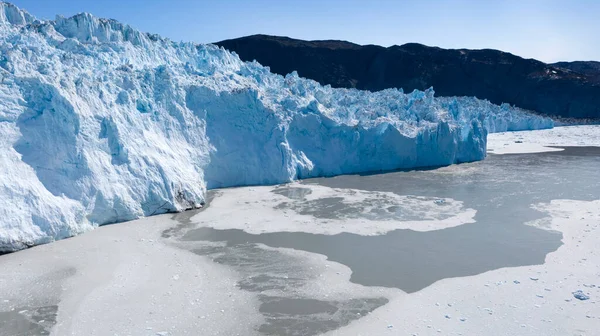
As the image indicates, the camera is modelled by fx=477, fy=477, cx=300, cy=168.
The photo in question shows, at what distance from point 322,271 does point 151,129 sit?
548 centimetres

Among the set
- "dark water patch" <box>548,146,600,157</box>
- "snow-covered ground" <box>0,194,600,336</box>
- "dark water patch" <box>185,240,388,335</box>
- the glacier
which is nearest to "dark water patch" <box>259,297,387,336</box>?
"dark water patch" <box>185,240,388,335</box>

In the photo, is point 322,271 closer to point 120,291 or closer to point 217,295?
point 217,295

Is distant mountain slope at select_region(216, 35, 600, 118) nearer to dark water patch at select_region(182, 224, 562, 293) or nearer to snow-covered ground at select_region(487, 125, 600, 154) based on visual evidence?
snow-covered ground at select_region(487, 125, 600, 154)

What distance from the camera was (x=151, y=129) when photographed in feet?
32.9

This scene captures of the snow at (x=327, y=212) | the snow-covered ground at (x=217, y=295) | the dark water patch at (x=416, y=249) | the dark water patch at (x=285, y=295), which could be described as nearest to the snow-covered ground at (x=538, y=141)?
the snow at (x=327, y=212)

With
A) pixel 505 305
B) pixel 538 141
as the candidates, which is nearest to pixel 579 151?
pixel 538 141

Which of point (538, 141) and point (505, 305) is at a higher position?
point (538, 141)

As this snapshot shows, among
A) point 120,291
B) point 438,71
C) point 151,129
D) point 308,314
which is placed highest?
point 438,71

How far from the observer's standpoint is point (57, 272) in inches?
244

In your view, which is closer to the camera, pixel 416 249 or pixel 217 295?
pixel 217 295

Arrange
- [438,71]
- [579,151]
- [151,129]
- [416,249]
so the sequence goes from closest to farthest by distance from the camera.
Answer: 1. [416,249]
2. [151,129]
3. [579,151]
4. [438,71]

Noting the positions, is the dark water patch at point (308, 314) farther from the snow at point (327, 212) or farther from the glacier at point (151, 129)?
the glacier at point (151, 129)

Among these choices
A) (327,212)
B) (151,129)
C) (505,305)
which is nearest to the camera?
(505,305)

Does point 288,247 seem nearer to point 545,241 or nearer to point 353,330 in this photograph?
point 353,330
